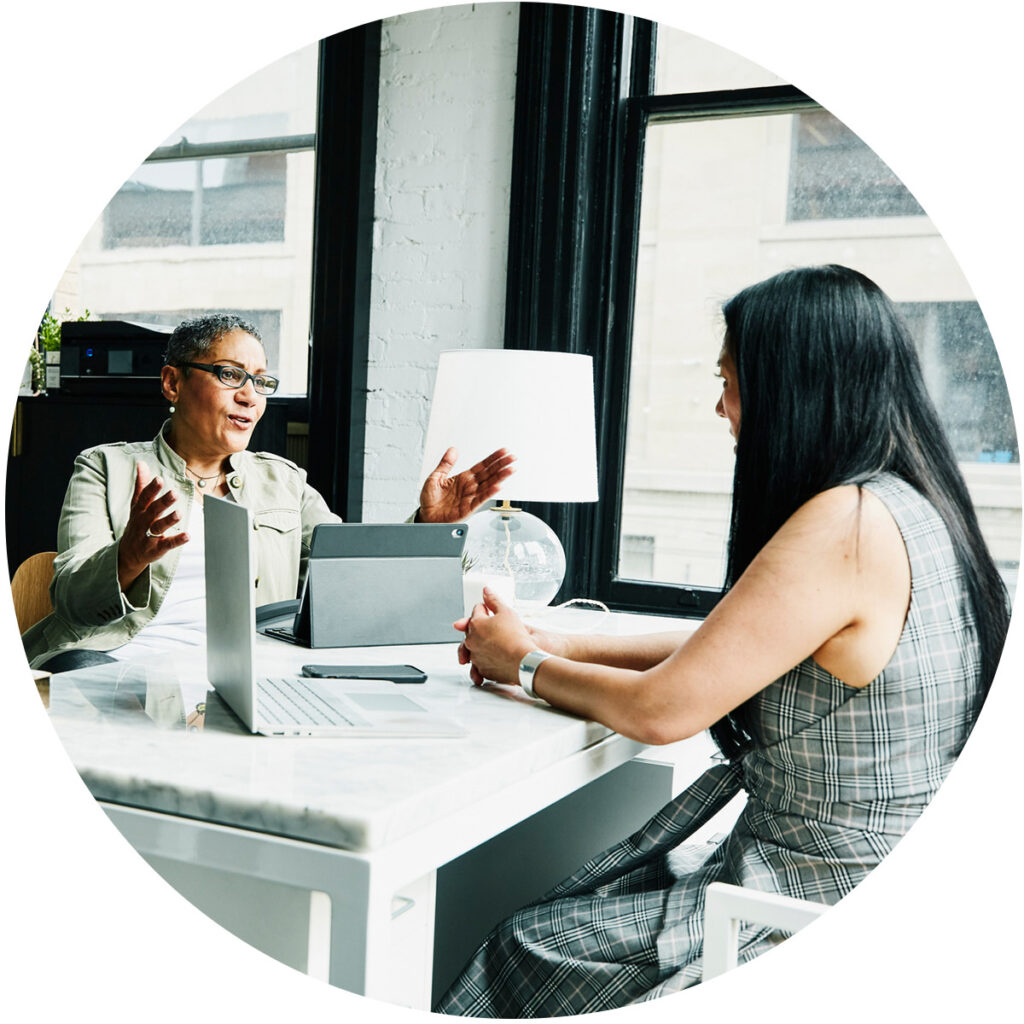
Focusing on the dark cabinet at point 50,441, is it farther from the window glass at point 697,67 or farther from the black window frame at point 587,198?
the window glass at point 697,67

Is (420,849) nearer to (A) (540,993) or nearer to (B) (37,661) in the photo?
(A) (540,993)

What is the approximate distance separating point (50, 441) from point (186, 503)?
1.27 m

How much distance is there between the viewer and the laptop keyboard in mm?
1263

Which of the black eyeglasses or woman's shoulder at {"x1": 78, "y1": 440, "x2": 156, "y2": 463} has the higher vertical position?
the black eyeglasses

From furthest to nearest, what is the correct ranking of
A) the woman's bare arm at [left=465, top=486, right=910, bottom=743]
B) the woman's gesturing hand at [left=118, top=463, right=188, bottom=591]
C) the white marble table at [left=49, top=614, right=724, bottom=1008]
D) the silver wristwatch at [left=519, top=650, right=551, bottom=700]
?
1. the woman's gesturing hand at [left=118, top=463, right=188, bottom=591]
2. the silver wristwatch at [left=519, top=650, right=551, bottom=700]
3. the woman's bare arm at [left=465, top=486, right=910, bottom=743]
4. the white marble table at [left=49, top=614, right=724, bottom=1008]

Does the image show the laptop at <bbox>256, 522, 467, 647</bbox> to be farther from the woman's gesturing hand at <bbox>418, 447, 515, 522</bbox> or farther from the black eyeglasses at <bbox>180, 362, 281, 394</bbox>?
the black eyeglasses at <bbox>180, 362, 281, 394</bbox>

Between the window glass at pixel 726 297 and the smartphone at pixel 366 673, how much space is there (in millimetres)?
1229

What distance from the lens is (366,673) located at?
154cm

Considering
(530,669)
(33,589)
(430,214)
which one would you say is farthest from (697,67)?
(33,589)

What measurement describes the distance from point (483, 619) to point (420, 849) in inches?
20.0

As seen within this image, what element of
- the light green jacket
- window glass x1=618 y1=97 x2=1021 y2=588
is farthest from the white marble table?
window glass x1=618 y1=97 x2=1021 y2=588

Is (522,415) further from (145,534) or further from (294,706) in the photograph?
(294,706)

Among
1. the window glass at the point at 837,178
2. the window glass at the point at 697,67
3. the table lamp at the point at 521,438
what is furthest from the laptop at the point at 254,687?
the window glass at the point at 697,67

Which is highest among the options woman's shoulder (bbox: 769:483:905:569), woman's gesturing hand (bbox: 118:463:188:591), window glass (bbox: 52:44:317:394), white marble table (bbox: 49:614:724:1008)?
window glass (bbox: 52:44:317:394)
